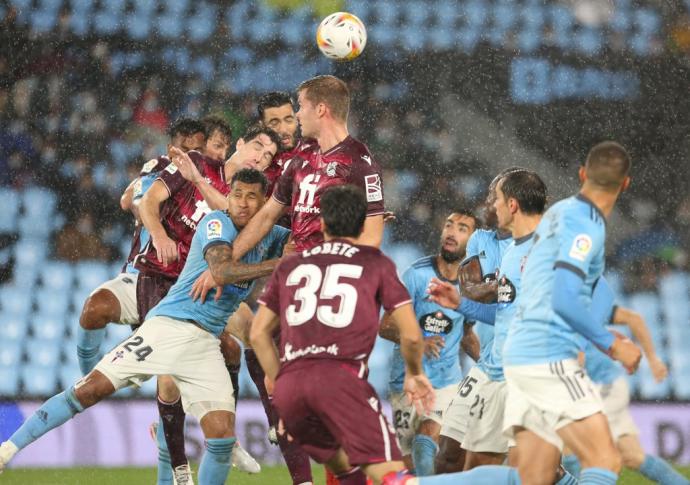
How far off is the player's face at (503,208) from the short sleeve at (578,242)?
99cm

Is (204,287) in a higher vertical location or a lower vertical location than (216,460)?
higher

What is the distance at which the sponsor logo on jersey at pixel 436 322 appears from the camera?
6.70 metres

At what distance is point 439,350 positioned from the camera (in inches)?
259

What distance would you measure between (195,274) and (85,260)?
4.85 m

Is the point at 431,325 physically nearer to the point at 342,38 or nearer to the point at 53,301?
the point at 342,38

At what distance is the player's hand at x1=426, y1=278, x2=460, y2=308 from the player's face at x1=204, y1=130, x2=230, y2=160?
283 cm

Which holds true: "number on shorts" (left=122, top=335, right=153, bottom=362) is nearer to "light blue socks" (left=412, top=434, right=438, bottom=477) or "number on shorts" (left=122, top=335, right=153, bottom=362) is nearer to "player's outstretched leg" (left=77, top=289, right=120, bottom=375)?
"player's outstretched leg" (left=77, top=289, right=120, bottom=375)

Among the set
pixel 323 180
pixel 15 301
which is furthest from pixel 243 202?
pixel 15 301

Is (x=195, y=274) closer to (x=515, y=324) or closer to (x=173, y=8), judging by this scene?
(x=515, y=324)

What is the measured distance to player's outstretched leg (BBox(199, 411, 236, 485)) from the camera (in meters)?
5.61

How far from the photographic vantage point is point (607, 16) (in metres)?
12.3

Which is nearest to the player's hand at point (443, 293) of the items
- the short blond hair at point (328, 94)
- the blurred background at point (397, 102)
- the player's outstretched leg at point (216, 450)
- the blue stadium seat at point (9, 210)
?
the short blond hair at point (328, 94)

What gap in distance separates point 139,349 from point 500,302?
1.92 meters

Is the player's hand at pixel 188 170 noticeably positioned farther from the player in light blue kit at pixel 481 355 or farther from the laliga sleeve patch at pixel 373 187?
the player in light blue kit at pixel 481 355
